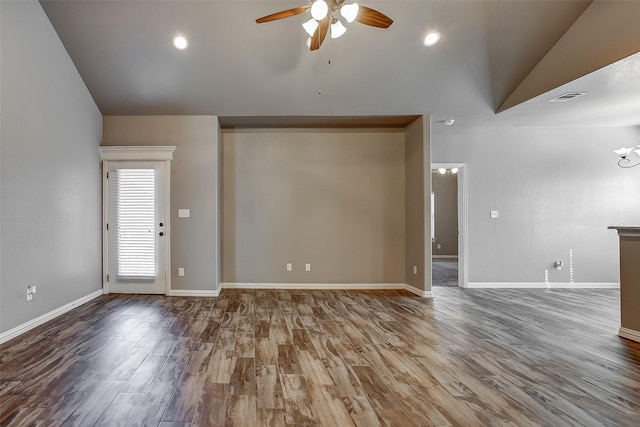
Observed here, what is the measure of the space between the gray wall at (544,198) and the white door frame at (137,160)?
4.68 metres

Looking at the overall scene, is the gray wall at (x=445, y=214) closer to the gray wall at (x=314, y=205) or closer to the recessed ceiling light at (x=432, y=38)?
the gray wall at (x=314, y=205)

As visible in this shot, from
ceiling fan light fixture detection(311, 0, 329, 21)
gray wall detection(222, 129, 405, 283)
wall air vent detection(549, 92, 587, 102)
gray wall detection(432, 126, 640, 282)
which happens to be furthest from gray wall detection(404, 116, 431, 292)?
ceiling fan light fixture detection(311, 0, 329, 21)

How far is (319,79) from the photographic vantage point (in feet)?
13.7

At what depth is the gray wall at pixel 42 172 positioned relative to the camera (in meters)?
3.08

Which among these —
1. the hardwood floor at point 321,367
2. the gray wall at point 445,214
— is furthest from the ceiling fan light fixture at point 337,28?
the gray wall at point 445,214

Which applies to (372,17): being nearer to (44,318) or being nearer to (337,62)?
(337,62)

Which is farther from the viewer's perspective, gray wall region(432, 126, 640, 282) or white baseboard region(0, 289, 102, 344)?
gray wall region(432, 126, 640, 282)

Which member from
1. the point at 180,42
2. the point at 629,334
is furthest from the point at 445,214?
the point at 180,42

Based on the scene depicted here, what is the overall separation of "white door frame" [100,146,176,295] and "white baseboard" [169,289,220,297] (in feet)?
0.30

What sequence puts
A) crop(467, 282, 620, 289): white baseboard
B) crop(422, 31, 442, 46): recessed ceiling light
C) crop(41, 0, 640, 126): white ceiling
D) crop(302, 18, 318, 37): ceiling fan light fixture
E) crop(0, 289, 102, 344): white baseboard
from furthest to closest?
crop(467, 282, 620, 289): white baseboard < crop(422, 31, 442, 46): recessed ceiling light < crop(41, 0, 640, 126): white ceiling < crop(0, 289, 102, 344): white baseboard < crop(302, 18, 318, 37): ceiling fan light fixture

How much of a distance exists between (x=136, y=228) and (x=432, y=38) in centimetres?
502

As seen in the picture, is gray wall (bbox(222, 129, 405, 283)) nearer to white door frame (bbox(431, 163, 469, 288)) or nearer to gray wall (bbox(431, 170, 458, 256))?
white door frame (bbox(431, 163, 469, 288))

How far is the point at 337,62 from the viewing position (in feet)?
12.9

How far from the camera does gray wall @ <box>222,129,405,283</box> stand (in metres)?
5.16
